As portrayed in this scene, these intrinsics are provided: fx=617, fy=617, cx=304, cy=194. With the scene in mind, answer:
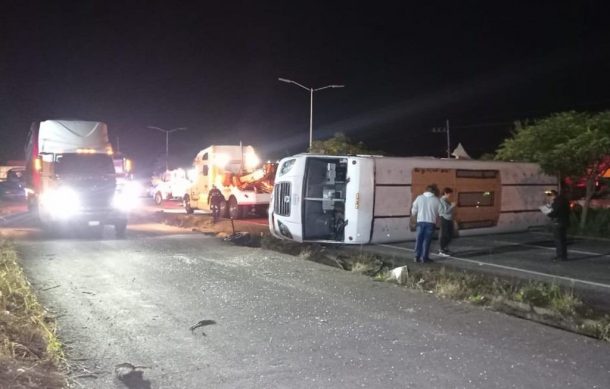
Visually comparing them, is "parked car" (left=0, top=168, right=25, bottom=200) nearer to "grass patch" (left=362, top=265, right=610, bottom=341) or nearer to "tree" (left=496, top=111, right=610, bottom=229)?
"tree" (left=496, top=111, right=610, bottom=229)

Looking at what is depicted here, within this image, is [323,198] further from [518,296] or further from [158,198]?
[158,198]

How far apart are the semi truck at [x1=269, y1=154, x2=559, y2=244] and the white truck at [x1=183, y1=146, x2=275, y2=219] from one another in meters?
8.55

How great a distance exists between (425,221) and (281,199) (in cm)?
413

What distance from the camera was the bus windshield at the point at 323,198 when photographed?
14.4 metres

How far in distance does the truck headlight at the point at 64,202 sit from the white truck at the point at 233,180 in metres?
7.41

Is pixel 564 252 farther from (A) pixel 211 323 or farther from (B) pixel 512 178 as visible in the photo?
(A) pixel 211 323

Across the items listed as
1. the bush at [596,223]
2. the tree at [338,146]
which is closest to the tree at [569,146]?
the bush at [596,223]

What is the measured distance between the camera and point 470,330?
7387 millimetres

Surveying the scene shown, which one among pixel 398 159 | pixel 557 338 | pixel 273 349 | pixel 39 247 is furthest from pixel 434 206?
pixel 39 247

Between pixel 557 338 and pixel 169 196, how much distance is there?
30094mm

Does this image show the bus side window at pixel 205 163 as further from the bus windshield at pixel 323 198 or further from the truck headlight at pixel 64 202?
the bus windshield at pixel 323 198

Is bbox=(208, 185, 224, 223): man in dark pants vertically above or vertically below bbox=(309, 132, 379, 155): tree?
below

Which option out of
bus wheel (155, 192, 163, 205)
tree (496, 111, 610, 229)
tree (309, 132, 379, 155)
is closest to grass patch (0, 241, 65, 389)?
tree (496, 111, 610, 229)

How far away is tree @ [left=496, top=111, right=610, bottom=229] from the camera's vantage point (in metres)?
18.1
